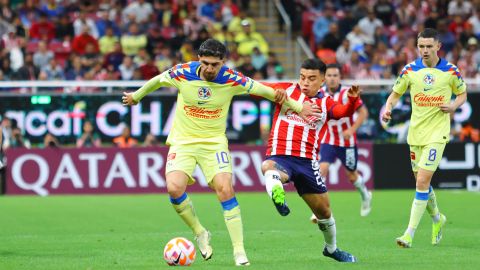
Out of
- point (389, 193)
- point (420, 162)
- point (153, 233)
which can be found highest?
point (420, 162)

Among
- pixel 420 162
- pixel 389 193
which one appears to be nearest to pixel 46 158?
pixel 389 193

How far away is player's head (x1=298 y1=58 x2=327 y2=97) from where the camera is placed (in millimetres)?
11766

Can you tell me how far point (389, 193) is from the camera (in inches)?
911

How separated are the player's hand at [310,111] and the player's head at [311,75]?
214mm

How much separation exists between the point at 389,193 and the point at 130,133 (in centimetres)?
582

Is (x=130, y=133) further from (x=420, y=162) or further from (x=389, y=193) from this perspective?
(x=420, y=162)

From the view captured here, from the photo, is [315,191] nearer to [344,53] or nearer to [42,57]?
[42,57]

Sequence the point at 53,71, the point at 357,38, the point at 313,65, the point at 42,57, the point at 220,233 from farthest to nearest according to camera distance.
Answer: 1. the point at 357,38
2. the point at 42,57
3. the point at 53,71
4. the point at 220,233
5. the point at 313,65

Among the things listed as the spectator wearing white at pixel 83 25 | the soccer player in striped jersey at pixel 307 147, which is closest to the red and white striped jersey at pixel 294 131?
the soccer player in striped jersey at pixel 307 147

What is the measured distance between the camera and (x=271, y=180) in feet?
36.3

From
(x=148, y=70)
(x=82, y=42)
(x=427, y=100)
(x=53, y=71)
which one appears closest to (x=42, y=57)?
(x=53, y=71)

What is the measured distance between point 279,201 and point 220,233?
4.63m

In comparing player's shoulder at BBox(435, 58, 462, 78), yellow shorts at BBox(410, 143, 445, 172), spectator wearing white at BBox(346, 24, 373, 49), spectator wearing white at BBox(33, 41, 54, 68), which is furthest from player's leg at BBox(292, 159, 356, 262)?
spectator wearing white at BBox(346, 24, 373, 49)

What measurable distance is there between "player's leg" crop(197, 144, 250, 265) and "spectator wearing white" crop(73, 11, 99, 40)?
15824 mm
